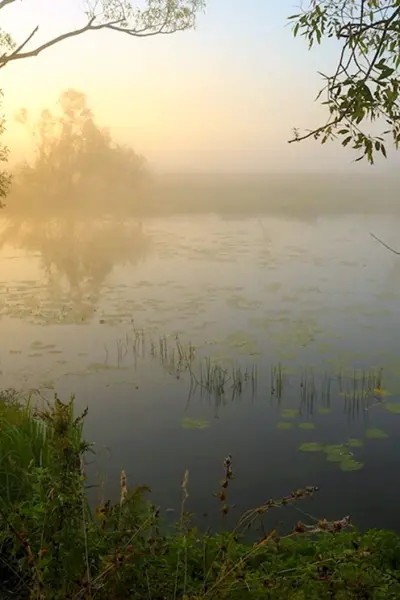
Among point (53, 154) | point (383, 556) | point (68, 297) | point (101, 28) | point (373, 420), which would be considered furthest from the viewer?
point (53, 154)

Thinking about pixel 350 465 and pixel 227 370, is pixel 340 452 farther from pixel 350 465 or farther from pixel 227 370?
pixel 227 370

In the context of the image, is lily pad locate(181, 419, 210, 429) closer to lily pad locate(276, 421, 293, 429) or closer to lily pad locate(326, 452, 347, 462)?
lily pad locate(276, 421, 293, 429)

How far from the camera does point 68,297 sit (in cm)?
1355

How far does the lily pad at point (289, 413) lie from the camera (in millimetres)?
7039

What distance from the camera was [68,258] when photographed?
20031 millimetres

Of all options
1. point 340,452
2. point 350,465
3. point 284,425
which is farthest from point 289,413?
point 350,465

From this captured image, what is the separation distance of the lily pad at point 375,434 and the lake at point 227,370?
21 mm

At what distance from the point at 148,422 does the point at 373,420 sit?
252 cm

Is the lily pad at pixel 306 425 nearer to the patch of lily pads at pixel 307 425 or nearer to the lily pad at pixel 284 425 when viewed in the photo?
the patch of lily pads at pixel 307 425

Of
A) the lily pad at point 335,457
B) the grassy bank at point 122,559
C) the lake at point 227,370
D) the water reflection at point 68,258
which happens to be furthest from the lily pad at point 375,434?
the water reflection at point 68,258

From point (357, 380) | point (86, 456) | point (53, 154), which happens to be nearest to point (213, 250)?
point (357, 380)

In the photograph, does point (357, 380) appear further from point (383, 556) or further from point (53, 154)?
point (53, 154)

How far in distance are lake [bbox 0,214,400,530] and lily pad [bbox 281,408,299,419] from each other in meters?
0.02

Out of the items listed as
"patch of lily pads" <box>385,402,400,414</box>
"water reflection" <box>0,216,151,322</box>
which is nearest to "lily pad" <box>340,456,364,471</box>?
"patch of lily pads" <box>385,402,400,414</box>
